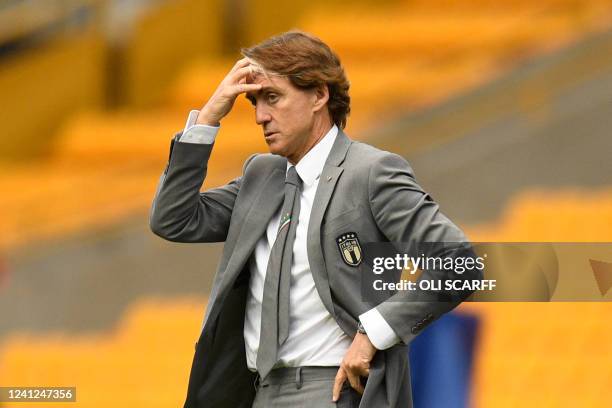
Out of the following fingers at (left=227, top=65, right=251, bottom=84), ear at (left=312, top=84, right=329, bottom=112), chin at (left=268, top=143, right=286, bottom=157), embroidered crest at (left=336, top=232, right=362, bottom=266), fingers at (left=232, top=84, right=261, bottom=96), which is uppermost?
fingers at (left=227, top=65, right=251, bottom=84)

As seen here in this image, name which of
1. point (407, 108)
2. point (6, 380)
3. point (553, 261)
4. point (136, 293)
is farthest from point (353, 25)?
point (553, 261)

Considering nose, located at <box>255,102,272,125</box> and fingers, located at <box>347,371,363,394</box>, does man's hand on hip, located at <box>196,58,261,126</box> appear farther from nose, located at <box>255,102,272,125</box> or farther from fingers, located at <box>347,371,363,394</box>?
fingers, located at <box>347,371,363,394</box>

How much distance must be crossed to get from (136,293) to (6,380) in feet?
6.06

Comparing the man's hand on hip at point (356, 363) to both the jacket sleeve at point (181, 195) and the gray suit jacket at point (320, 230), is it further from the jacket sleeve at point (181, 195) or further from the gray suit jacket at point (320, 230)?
the jacket sleeve at point (181, 195)

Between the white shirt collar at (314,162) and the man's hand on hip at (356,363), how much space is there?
1.40ft

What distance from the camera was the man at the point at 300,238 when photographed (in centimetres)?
334

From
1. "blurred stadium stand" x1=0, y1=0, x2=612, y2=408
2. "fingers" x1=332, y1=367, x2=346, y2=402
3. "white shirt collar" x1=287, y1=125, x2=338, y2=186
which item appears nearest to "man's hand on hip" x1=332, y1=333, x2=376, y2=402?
"fingers" x1=332, y1=367, x2=346, y2=402

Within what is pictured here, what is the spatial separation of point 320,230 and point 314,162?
199 mm

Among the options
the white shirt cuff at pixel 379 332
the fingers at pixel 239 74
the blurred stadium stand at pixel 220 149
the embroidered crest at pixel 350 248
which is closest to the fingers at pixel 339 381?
the white shirt cuff at pixel 379 332

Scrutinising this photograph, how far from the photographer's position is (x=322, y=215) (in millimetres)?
3436

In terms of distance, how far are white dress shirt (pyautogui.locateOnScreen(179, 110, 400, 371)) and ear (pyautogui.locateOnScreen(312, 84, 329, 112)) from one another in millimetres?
86

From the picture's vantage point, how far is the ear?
351 cm

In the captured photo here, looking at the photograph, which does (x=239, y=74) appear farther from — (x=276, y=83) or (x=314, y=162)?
(x=314, y=162)

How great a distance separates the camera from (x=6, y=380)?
7.73 meters
